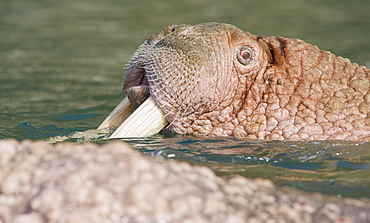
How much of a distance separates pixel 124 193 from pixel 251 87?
2.33 meters

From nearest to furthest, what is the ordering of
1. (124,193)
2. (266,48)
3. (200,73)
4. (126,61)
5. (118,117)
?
(124,193) → (200,73) → (266,48) → (118,117) → (126,61)

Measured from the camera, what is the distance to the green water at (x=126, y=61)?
391cm

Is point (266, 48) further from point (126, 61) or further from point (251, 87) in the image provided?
point (126, 61)

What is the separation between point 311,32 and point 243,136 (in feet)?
33.1

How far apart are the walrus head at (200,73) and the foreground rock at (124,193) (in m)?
1.63

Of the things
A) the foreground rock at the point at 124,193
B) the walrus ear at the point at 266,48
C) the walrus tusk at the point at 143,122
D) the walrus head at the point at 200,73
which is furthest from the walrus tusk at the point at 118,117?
the foreground rock at the point at 124,193

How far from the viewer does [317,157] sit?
13.4 ft

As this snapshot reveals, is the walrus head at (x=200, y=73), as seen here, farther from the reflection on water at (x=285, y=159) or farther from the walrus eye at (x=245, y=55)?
the reflection on water at (x=285, y=159)

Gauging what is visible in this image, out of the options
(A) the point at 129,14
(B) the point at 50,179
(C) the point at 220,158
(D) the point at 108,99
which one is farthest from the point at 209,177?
(A) the point at 129,14

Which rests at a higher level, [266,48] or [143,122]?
[266,48]

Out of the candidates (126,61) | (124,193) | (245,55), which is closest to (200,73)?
(245,55)

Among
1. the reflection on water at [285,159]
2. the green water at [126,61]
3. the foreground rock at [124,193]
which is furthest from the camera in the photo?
the green water at [126,61]

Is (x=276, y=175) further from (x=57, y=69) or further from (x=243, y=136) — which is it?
(x=57, y=69)

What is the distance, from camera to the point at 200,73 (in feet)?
14.4
